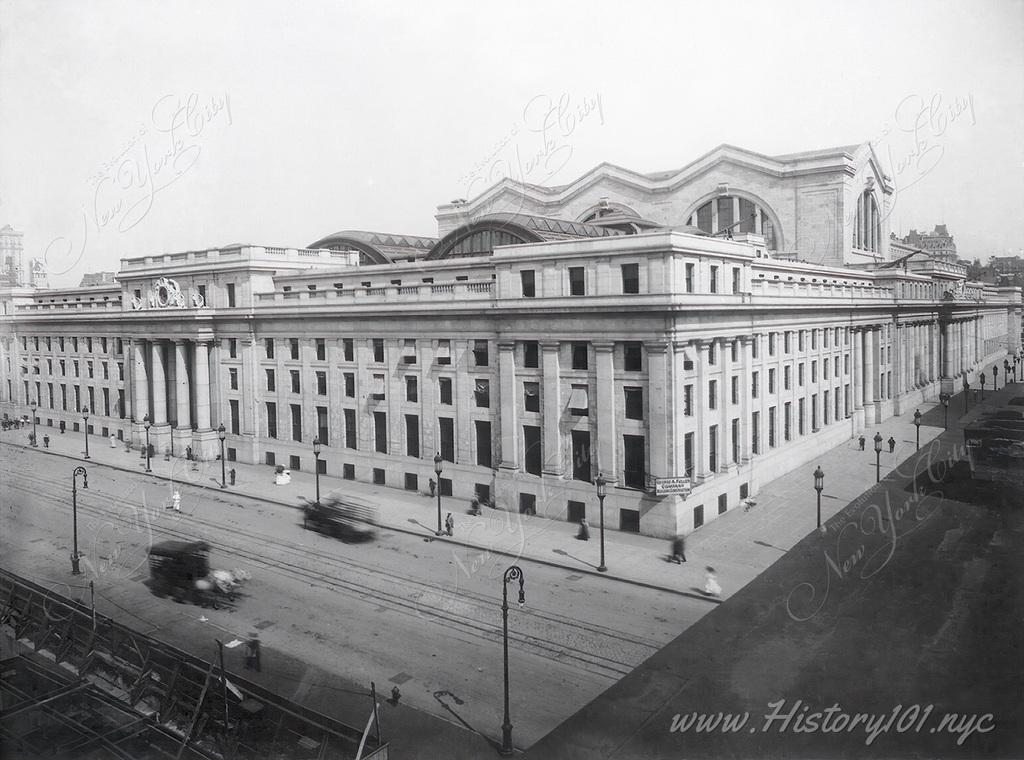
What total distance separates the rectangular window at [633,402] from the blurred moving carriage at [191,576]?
19409 millimetres

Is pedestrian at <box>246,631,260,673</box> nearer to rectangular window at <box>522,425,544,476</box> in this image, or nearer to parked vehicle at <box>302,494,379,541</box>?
parked vehicle at <box>302,494,379,541</box>

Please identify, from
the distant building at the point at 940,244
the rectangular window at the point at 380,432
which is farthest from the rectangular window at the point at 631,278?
the distant building at the point at 940,244

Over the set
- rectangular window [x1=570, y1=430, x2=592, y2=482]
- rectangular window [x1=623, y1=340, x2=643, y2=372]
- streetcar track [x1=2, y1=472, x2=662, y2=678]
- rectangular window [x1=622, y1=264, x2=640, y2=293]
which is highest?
rectangular window [x1=622, y1=264, x2=640, y2=293]

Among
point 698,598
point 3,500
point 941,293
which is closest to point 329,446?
point 3,500

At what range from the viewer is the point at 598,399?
40.4 metres

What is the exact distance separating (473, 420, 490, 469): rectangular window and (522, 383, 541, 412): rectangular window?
3398mm

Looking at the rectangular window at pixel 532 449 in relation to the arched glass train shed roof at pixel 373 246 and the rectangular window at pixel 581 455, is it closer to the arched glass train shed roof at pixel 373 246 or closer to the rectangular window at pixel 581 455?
the rectangular window at pixel 581 455

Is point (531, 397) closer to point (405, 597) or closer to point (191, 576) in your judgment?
point (405, 597)

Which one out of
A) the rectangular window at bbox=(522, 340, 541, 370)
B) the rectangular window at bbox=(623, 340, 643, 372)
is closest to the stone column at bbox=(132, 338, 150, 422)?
the rectangular window at bbox=(522, 340, 541, 370)

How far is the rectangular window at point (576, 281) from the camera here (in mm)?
40844

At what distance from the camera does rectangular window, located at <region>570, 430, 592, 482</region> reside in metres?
41.3

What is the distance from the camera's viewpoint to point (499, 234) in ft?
194

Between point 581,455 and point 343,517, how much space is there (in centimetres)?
1370

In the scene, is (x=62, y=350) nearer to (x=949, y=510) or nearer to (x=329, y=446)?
(x=329, y=446)
